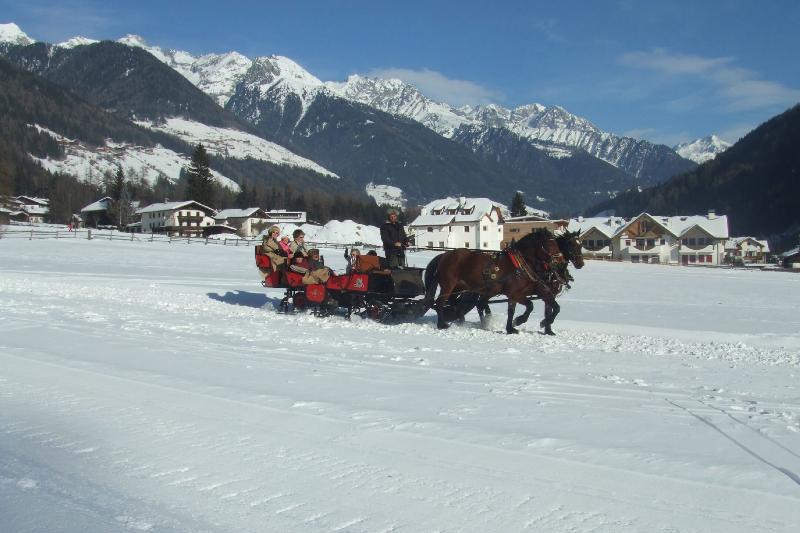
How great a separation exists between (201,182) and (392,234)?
96.6m

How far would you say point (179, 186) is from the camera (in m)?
192

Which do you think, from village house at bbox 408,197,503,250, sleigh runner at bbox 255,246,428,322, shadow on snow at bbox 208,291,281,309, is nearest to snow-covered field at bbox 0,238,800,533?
sleigh runner at bbox 255,246,428,322

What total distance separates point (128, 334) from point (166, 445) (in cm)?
652

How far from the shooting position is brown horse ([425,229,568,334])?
1275cm

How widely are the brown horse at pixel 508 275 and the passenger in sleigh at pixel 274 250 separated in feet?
11.8

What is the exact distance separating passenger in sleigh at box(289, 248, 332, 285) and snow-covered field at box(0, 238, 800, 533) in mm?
2924

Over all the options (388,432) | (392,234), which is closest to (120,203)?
(392,234)

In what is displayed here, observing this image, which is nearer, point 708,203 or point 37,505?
point 37,505

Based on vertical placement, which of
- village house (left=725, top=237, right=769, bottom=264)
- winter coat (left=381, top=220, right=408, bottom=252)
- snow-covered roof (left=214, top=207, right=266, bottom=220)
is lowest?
winter coat (left=381, top=220, right=408, bottom=252)

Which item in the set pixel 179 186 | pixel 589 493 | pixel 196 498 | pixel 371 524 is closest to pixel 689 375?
pixel 589 493

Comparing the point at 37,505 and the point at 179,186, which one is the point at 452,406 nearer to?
the point at 37,505

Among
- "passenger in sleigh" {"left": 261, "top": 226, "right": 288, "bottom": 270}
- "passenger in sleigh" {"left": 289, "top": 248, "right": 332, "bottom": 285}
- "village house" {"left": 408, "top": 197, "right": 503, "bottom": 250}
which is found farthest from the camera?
"village house" {"left": 408, "top": 197, "right": 503, "bottom": 250}

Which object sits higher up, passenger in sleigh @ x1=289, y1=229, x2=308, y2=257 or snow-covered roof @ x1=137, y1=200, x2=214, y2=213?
snow-covered roof @ x1=137, y1=200, x2=214, y2=213

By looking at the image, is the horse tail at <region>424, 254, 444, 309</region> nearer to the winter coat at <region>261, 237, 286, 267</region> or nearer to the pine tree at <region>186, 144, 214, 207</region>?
the winter coat at <region>261, 237, 286, 267</region>
